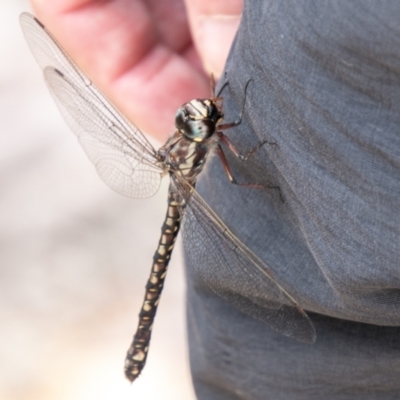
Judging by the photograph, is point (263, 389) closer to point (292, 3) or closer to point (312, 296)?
point (312, 296)

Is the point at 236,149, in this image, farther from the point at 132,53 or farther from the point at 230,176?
the point at 132,53

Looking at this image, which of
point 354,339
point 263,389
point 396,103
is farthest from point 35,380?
point 396,103

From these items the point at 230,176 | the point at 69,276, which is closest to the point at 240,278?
the point at 230,176

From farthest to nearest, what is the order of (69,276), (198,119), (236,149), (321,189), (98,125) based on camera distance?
(69,276)
(98,125)
(198,119)
(236,149)
(321,189)

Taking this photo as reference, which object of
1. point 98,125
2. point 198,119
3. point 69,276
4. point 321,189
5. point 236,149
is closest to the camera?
point 321,189

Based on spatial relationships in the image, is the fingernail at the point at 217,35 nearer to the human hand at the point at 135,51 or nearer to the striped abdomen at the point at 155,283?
the human hand at the point at 135,51

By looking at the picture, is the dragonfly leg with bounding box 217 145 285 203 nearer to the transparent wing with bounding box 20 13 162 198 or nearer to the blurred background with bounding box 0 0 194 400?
the transparent wing with bounding box 20 13 162 198

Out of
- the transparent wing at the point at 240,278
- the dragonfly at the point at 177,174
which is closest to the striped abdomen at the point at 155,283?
the dragonfly at the point at 177,174
